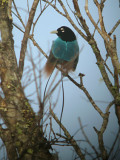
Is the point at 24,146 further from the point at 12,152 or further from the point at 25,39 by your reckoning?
the point at 25,39

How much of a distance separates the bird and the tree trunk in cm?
99

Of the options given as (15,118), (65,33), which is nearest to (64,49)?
(65,33)

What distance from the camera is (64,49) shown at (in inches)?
91.6

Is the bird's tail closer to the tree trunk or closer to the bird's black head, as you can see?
the bird's black head

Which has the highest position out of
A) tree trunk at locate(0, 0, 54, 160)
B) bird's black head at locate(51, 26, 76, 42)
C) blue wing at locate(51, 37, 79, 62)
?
bird's black head at locate(51, 26, 76, 42)

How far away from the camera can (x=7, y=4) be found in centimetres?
147

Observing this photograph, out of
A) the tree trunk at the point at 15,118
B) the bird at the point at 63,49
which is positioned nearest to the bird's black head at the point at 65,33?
the bird at the point at 63,49

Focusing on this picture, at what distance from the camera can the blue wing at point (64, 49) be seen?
90.1 inches

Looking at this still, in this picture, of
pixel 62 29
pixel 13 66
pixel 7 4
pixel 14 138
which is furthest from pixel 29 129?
pixel 62 29

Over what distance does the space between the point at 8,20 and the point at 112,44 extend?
76cm

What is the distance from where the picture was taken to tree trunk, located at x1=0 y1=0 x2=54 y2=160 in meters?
1.10

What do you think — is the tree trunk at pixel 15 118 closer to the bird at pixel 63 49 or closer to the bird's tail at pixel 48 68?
the bird at pixel 63 49

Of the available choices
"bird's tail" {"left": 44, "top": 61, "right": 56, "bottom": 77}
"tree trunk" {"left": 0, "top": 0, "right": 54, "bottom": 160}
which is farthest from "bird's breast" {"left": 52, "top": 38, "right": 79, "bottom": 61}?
"tree trunk" {"left": 0, "top": 0, "right": 54, "bottom": 160}

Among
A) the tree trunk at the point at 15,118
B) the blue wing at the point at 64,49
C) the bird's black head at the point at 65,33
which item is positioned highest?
the bird's black head at the point at 65,33
